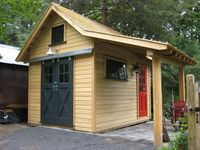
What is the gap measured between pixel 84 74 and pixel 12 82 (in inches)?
186

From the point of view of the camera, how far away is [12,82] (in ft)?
37.9

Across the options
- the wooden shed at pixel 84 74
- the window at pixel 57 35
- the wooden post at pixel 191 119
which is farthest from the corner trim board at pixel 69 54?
the wooden post at pixel 191 119

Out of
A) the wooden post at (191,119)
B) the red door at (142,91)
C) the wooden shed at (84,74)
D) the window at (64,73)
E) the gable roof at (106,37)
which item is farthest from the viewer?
the red door at (142,91)

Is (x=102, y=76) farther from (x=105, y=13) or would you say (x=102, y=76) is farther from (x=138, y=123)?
(x=105, y=13)

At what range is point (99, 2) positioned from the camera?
1423cm

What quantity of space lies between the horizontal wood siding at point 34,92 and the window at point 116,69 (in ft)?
9.05

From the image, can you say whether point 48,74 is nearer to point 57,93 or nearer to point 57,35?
point 57,93

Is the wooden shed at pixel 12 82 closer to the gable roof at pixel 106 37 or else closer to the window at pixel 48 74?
the gable roof at pixel 106 37

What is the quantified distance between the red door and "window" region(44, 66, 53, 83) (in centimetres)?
358

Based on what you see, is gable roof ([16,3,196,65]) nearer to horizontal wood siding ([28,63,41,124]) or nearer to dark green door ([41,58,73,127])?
horizontal wood siding ([28,63,41,124])

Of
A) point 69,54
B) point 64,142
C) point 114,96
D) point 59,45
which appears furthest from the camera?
point 59,45

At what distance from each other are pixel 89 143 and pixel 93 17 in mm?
10492

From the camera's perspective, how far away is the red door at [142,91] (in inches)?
421

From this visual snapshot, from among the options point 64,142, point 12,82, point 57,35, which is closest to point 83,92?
point 64,142
